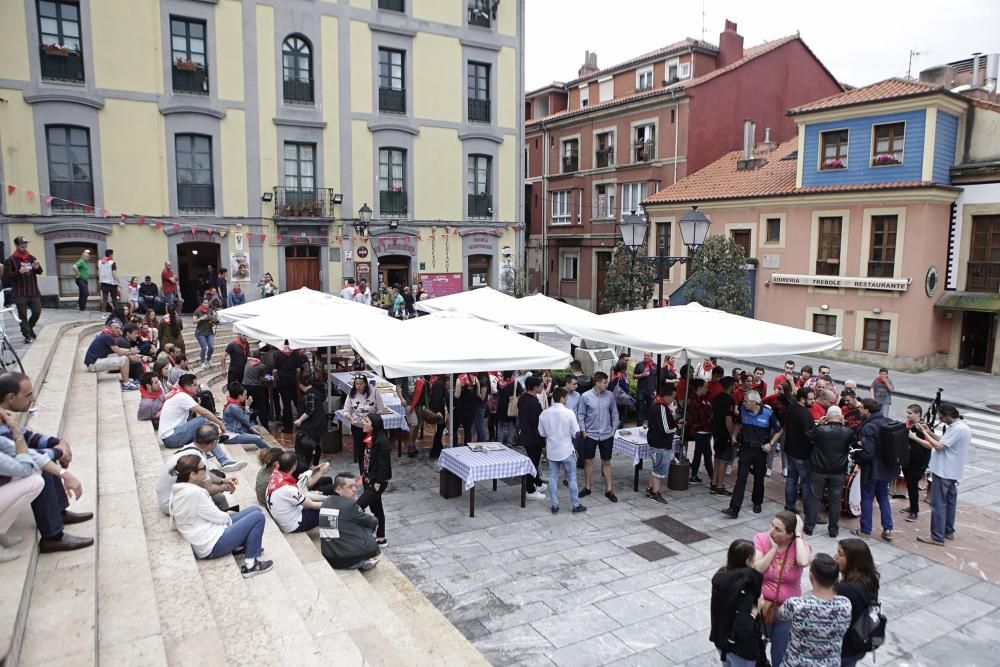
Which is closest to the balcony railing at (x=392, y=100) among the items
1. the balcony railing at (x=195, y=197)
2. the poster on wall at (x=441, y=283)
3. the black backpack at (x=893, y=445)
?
the poster on wall at (x=441, y=283)

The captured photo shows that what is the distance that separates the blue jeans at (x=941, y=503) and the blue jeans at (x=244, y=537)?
26.7ft

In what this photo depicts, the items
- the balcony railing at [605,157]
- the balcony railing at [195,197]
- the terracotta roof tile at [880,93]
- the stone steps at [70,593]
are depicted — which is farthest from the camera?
the balcony railing at [605,157]

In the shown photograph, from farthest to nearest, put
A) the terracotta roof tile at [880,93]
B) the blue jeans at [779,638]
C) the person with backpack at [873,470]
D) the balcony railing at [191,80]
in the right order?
the balcony railing at [191,80], the terracotta roof tile at [880,93], the person with backpack at [873,470], the blue jeans at [779,638]

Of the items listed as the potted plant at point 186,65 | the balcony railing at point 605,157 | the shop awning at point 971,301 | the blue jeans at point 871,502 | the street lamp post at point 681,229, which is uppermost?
the potted plant at point 186,65

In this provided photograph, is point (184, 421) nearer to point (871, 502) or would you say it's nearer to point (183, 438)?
point (183, 438)

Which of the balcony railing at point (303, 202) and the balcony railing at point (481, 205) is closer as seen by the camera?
the balcony railing at point (303, 202)

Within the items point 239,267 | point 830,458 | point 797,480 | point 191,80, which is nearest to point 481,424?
point 797,480

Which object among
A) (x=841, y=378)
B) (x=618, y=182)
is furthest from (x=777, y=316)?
(x=618, y=182)

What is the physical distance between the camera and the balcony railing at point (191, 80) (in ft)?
76.1

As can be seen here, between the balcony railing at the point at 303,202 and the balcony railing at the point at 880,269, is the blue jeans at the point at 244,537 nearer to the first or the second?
the balcony railing at the point at 303,202

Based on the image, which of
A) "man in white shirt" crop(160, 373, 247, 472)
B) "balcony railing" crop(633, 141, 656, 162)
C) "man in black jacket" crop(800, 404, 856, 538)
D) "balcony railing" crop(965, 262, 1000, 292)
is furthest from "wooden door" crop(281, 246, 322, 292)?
"balcony railing" crop(965, 262, 1000, 292)

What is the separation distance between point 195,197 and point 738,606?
23.7 meters

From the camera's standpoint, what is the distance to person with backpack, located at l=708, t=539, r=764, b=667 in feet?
15.7

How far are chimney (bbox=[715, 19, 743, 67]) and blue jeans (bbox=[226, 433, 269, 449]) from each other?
3091 cm
